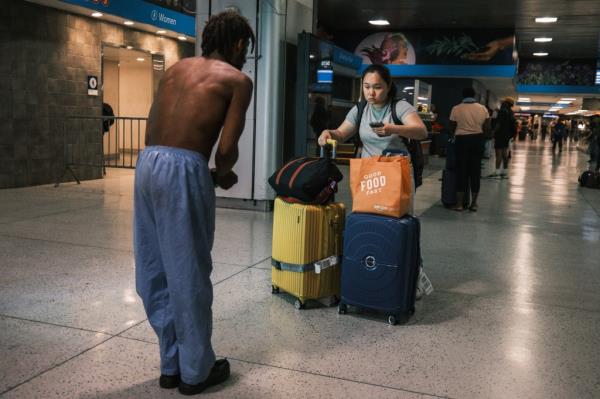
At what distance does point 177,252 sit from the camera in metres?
2.53

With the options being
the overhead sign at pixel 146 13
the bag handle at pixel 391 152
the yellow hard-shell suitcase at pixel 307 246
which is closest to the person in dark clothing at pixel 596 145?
the overhead sign at pixel 146 13

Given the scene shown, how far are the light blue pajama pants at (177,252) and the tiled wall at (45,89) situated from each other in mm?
7782

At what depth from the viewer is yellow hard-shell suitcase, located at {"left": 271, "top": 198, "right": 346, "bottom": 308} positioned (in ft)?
12.5

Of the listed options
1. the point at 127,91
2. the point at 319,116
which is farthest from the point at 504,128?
the point at 127,91

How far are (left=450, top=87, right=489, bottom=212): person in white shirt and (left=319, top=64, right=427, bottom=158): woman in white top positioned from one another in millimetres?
4780

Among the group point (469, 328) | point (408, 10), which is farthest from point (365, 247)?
point (408, 10)

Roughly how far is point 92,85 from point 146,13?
1.60 m

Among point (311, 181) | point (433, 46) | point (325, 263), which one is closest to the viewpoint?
point (311, 181)

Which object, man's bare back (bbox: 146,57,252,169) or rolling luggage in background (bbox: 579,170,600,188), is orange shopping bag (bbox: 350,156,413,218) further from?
rolling luggage in background (bbox: 579,170,600,188)

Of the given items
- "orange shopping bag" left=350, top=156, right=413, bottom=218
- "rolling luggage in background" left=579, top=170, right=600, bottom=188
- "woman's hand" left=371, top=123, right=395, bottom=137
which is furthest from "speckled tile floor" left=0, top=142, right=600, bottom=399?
"rolling luggage in background" left=579, top=170, right=600, bottom=188

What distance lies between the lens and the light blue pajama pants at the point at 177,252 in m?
2.51

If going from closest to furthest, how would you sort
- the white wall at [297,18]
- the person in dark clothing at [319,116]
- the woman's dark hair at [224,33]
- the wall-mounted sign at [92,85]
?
the woman's dark hair at [224,33] < the white wall at [297,18] < the person in dark clothing at [319,116] < the wall-mounted sign at [92,85]

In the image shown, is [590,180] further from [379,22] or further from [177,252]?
[177,252]

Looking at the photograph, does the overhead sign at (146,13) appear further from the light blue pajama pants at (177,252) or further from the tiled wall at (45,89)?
the light blue pajama pants at (177,252)
